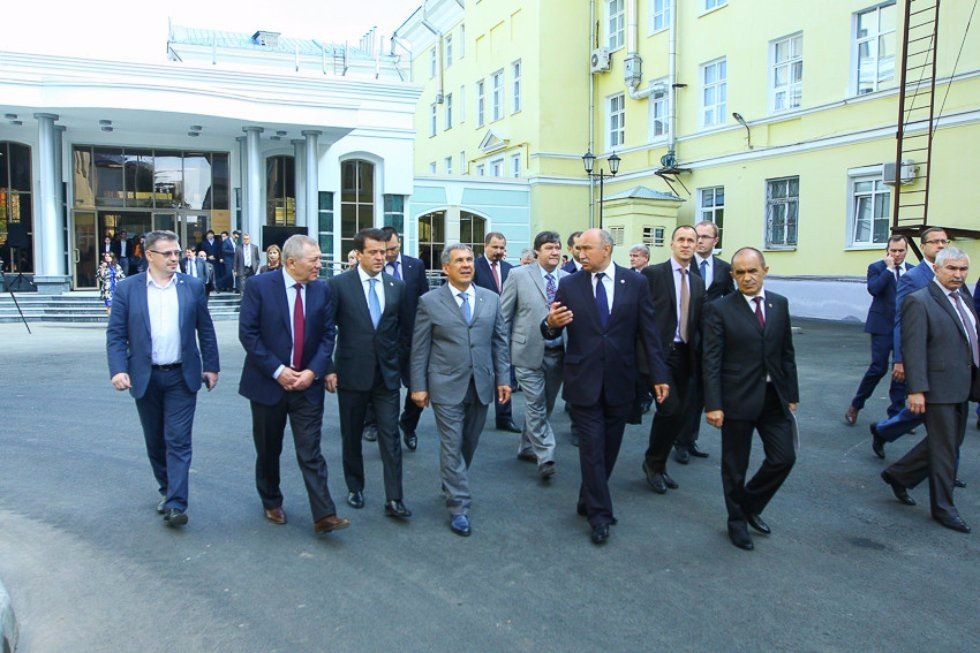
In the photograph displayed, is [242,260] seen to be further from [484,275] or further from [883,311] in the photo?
[883,311]

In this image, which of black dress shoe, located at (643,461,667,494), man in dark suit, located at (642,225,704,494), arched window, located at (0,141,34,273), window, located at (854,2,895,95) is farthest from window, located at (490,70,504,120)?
black dress shoe, located at (643,461,667,494)

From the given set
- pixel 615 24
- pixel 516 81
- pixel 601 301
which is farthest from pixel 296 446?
pixel 516 81

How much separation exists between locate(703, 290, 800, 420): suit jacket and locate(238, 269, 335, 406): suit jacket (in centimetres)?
246

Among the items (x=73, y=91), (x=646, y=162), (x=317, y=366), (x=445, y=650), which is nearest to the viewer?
(x=445, y=650)

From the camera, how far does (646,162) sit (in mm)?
28828

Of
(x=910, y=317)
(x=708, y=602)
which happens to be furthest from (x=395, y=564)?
(x=910, y=317)

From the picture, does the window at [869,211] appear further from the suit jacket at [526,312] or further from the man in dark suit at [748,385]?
the man in dark suit at [748,385]

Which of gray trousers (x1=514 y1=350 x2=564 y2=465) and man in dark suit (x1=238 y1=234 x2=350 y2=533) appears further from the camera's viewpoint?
gray trousers (x1=514 y1=350 x2=564 y2=465)

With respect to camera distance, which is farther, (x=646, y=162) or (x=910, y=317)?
(x=646, y=162)

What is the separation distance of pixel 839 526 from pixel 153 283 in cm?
479

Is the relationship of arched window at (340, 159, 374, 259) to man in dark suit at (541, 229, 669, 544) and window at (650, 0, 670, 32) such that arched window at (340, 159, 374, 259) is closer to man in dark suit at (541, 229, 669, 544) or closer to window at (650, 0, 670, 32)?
window at (650, 0, 670, 32)

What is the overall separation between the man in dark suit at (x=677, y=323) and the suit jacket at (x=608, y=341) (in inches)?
34.4

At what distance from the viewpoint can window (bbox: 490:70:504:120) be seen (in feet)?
115

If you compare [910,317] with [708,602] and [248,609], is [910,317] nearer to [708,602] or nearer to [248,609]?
[708,602]
